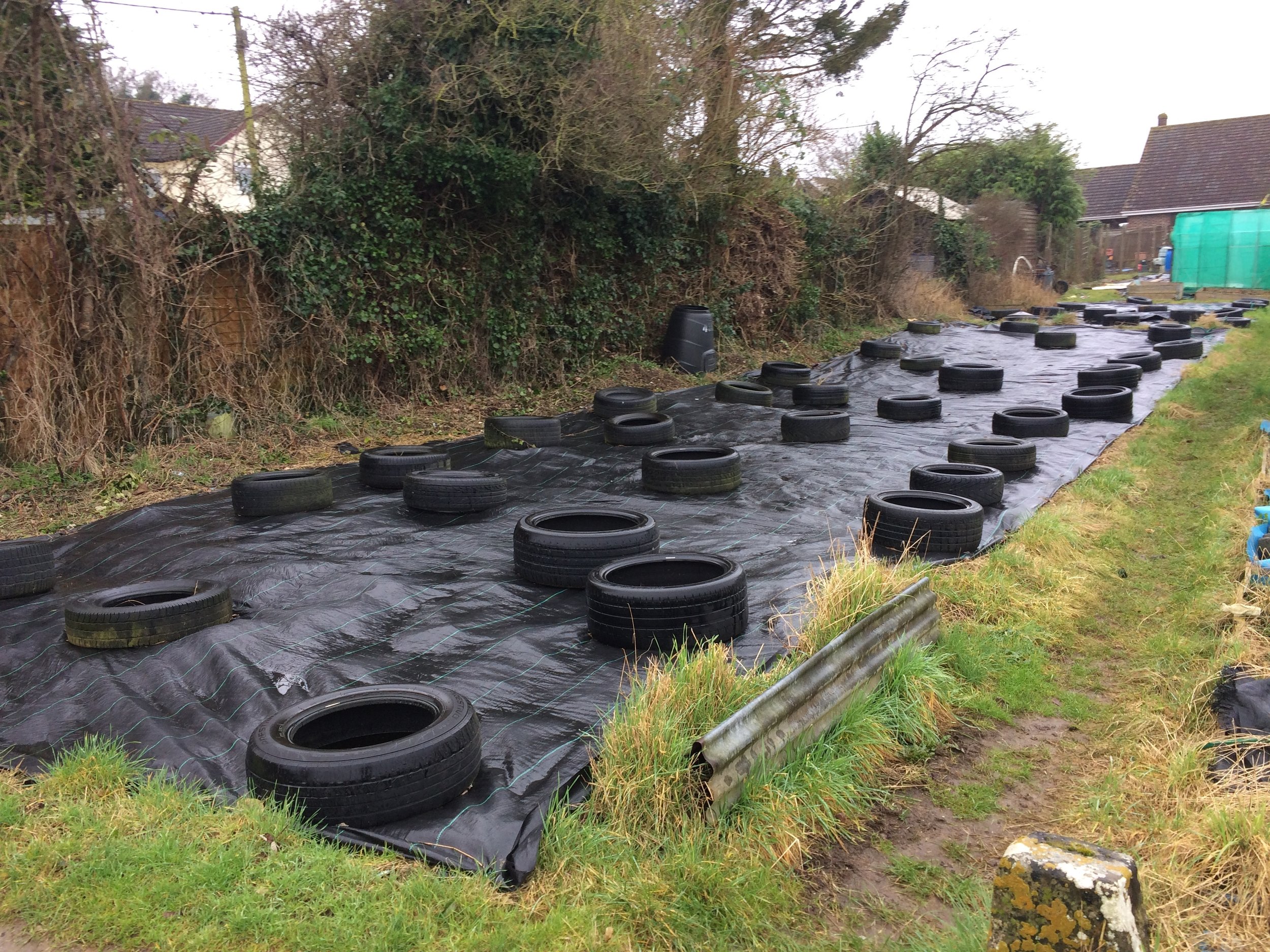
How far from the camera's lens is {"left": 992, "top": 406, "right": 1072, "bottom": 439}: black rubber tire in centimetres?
974

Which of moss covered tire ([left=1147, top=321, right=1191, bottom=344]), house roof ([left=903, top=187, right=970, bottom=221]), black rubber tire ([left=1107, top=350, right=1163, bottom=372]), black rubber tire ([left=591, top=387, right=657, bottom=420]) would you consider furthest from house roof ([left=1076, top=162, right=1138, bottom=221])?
black rubber tire ([left=591, top=387, right=657, bottom=420])

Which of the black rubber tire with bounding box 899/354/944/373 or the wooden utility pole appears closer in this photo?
the wooden utility pole

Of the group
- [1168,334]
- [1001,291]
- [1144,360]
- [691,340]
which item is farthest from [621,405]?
[1001,291]

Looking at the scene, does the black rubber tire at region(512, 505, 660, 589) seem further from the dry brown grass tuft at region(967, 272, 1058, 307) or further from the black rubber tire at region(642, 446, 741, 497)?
the dry brown grass tuft at region(967, 272, 1058, 307)

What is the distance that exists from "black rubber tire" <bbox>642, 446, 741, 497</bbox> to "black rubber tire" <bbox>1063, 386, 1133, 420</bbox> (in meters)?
5.28

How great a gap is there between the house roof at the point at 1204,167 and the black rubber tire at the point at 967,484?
3822 centimetres

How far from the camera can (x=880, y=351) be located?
52.3 feet

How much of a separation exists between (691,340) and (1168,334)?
32.0ft

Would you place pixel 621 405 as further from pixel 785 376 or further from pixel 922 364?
pixel 922 364

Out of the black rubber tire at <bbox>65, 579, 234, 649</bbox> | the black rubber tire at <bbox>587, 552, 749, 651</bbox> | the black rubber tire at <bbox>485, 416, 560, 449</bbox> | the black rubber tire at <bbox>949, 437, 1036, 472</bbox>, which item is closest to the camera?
the black rubber tire at <bbox>587, 552, 749, 651</bbox>

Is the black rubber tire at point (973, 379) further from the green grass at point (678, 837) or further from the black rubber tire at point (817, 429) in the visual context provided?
the green grass at point (678, 837)

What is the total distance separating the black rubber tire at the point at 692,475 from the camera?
25.5ft

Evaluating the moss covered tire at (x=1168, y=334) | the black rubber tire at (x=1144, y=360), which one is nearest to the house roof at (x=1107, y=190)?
the moss covered tire at (x=1168, y=334)

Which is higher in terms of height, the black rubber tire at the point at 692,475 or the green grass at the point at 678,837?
the black rubber tire at the point at 692,475
